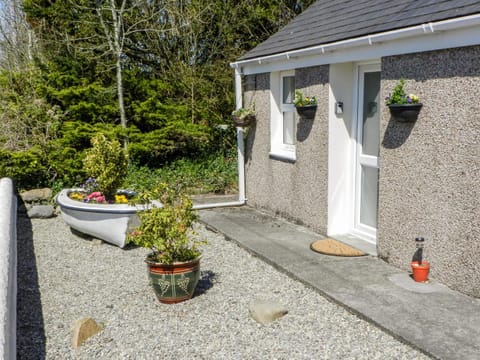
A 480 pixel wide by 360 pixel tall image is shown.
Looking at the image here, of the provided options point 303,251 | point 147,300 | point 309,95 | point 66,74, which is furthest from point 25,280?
point 66,74

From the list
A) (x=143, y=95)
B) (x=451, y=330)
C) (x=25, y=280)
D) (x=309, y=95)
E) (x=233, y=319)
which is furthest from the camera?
(x=143, y=95)

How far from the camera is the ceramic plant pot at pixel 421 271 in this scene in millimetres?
5231

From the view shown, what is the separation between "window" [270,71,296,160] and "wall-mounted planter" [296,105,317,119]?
0.88m

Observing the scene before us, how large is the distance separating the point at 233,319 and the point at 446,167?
9.03ft

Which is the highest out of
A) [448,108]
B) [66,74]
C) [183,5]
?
[183,5]

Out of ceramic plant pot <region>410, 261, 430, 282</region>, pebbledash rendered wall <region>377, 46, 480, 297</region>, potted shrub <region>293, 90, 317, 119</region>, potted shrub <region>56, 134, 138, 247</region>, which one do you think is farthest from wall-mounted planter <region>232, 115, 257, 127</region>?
ceramic plant pot <region>410, 261, 430, 282</region>

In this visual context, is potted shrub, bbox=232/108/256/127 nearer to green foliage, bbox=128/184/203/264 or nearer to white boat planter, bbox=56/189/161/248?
white boat planter, bbox=56/189/161/248

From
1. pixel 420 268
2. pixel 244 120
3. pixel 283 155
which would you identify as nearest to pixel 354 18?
pixel 283 155

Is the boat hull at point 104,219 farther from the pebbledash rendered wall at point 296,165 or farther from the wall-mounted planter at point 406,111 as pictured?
the wall-mounted planter at point 406,111

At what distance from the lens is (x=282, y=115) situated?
348 inches

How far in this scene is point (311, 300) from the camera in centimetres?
511

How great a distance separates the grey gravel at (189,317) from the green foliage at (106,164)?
135cm

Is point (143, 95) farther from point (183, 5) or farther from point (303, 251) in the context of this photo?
point (303, 251)

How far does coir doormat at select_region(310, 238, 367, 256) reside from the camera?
640 centimetres
